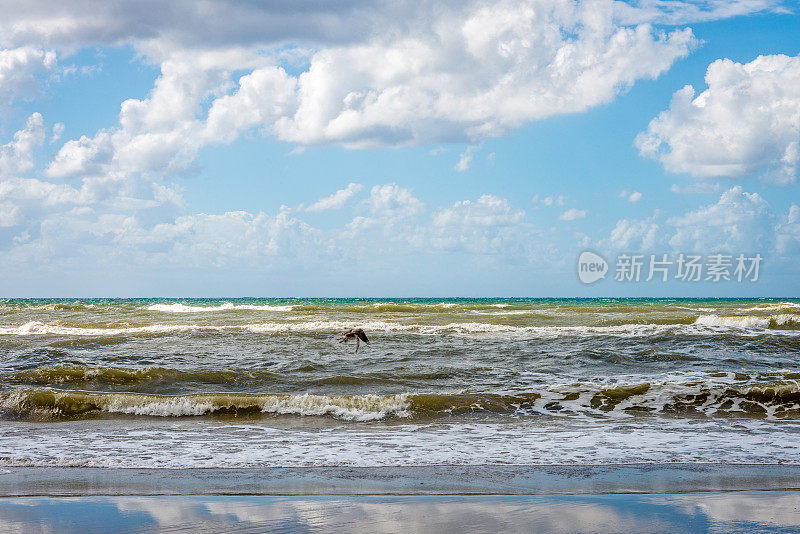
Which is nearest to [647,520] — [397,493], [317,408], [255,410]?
[397,493]

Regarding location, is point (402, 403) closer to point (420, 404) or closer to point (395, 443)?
point (420, 404)

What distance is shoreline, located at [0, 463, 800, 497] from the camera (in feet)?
18.3

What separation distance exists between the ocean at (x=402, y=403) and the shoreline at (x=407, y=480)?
11.2 inches

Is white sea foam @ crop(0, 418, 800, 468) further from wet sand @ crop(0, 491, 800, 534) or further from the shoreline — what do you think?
wet sand @ crop(0, 491, 800, 534)

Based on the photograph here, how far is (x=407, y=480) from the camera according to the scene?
5.98 m

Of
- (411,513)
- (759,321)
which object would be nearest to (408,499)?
(411,513)

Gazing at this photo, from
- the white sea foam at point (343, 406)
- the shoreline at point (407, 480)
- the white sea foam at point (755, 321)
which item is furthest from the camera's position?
the white sea foam at point (755, 321)

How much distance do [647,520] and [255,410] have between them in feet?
21.2

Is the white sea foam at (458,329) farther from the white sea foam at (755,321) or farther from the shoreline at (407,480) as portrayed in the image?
the shoreline at (407,480)

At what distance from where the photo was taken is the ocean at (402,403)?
23.7ft

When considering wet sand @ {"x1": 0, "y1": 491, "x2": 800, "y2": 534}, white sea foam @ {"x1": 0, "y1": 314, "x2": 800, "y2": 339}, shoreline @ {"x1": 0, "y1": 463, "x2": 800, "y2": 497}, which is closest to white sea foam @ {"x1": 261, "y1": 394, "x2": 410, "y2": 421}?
shoreline @ {"x1": 0, "y1": 463, "x2": 800, "y2": 497}

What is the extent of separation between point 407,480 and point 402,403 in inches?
147

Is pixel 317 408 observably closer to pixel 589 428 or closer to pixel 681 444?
pixel 589 428

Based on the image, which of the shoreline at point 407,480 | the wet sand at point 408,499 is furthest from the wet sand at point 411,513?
the shoreline at point 407,480
